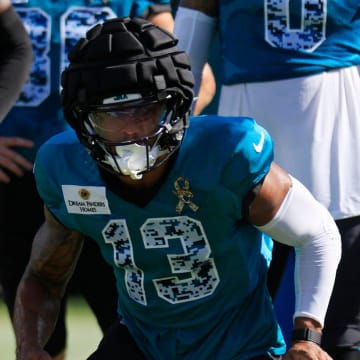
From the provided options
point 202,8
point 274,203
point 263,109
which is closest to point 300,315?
point 274,203

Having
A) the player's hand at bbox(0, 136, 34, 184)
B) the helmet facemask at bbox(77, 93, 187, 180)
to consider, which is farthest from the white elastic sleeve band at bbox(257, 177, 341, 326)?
the player's hand at bbox(0, 136, 34, 184)

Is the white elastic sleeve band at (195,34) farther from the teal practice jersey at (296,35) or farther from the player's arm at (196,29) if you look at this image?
the teal practice jersey at (296,35)

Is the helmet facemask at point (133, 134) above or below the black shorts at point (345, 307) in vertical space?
above

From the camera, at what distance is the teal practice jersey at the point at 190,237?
336 centimetres

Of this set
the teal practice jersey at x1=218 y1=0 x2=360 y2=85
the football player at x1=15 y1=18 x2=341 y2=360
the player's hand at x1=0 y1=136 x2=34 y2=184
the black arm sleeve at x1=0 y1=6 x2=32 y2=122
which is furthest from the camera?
the player's hand at x1=0 y1=136 x2=34 y2=184

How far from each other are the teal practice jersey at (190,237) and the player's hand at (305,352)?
0.23m

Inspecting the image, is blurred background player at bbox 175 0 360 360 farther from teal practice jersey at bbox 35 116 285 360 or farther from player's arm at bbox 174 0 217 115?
teal practice jersey at bbox 35 116 285 360

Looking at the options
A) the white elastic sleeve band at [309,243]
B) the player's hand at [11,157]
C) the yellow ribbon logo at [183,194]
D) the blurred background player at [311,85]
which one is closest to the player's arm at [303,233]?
the white elastic sleeve band at [309,243]

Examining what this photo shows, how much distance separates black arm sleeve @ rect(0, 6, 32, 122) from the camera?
452cm

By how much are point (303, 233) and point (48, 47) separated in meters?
1.74

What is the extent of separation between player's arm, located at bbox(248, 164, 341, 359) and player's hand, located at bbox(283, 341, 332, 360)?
2.9 inches

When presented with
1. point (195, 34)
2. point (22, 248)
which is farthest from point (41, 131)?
point (195, 34)

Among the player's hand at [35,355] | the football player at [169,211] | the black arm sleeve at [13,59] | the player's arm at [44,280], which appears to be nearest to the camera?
the football player at [169,211]

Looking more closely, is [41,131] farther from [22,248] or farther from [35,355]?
[35,355]
